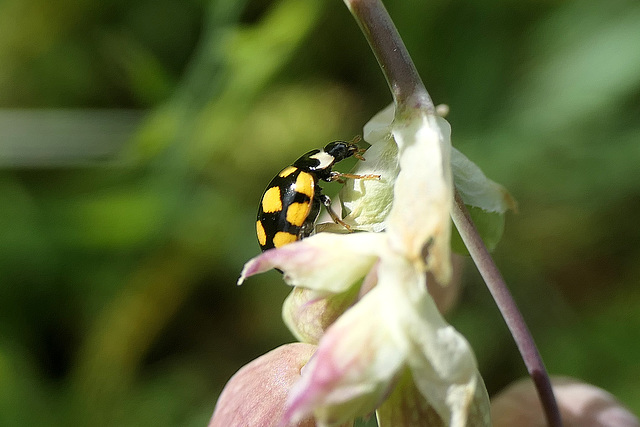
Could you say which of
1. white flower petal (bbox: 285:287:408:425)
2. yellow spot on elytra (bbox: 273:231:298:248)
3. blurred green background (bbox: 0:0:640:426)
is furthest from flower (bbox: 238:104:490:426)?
blurred green background (bbox: 0:0:640:426)

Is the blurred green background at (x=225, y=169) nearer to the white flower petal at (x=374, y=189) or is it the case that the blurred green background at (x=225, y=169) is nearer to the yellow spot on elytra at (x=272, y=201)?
the yellow spot on elytra at (x=272, y=201)

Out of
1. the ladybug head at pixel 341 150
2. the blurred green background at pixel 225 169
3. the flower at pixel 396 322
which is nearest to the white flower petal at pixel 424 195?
the flower at pixel 396 322

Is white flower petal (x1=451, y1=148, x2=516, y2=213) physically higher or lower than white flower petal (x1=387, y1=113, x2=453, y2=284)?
lower

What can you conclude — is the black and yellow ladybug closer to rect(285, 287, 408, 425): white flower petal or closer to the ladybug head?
the ladybug head

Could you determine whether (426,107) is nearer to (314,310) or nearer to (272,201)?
(314,310)

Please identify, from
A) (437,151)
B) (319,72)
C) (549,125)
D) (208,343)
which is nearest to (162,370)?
(208,343)

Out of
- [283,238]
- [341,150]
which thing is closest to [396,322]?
[283,238]
